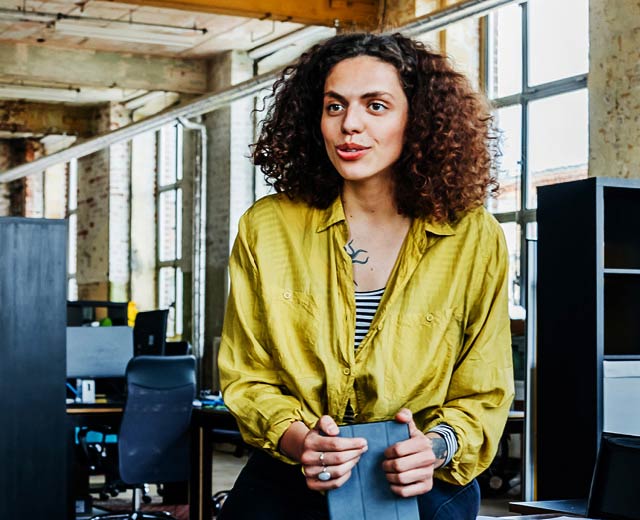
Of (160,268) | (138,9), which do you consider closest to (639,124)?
(138,9)

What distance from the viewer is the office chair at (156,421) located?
6652 millimetres

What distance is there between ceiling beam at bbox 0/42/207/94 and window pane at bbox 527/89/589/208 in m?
5.10

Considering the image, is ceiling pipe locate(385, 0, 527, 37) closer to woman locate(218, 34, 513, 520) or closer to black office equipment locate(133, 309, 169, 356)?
black office equipment locate(133, 309, 169, 356)

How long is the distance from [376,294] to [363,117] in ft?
0.87

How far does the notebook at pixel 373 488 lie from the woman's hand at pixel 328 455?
0.7 inches

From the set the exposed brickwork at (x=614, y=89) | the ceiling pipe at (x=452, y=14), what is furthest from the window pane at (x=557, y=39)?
the exposed brickwork at (x=614, y=89)

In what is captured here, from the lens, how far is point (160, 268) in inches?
564

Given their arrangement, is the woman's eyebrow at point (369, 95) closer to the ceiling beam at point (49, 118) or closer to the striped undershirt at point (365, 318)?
the striped undershirt at point (365, 318)

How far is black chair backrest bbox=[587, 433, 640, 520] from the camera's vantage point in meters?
2.23

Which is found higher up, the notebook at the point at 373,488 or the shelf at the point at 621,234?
the shelf at the point at 621,234

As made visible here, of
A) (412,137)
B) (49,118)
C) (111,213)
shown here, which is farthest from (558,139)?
(49,118)

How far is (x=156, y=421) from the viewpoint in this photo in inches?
265

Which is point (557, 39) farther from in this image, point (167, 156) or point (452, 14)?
point (167, 156)

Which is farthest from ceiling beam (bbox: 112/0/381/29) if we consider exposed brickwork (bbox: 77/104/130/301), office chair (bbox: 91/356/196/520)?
exposed brickwork (bbox: 77/104/130/301)
